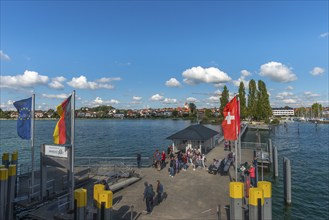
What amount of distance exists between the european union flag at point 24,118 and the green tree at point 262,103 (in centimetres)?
10714

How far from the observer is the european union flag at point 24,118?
14.5 metres

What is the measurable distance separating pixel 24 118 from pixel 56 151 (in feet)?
13.8

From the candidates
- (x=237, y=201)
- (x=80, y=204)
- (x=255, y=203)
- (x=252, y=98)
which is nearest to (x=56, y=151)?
(x=80, y=204)

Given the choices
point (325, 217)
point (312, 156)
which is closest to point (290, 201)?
point (325, 217)

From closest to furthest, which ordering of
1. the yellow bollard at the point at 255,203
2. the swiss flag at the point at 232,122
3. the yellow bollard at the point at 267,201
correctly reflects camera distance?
the yellow bollard at the point at 255,203
the yellow bollard at the point at 267,201
the swiss flag at the point at 232,122

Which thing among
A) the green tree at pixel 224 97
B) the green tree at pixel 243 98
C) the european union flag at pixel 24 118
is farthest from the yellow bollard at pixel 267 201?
the green tree at pixel 224 97

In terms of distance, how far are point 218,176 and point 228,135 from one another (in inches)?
221

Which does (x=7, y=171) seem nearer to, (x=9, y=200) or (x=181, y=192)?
(x=9, y=200)

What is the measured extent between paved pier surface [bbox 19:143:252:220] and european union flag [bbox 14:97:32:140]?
16.8 feet

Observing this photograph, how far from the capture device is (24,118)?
14539 mm

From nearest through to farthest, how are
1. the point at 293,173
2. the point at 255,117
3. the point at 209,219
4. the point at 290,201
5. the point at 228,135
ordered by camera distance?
the point at 209,219, the point at 228,135, the point at 290,201, the point at 293,173, the point at 255,117

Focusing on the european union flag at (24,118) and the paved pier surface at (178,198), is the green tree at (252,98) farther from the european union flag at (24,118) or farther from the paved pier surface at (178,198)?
the european union flag at (24,118)

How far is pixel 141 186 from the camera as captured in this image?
51.3 ft

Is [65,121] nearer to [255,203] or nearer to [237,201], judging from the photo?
[237,201]
